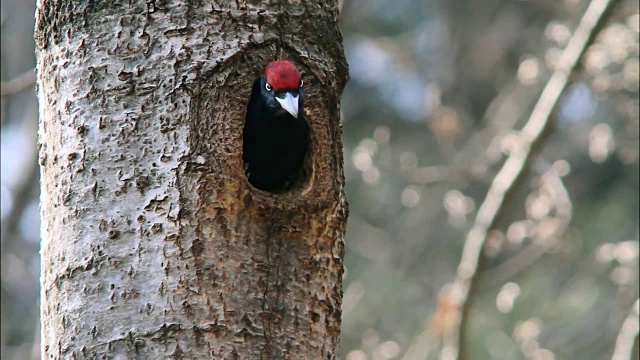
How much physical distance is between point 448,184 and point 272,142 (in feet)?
15.7

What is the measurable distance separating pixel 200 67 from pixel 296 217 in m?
0.48

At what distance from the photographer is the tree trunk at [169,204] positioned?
2.37 m

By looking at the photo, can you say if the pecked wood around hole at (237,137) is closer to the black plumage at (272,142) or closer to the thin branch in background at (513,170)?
the black plumage at (272,142)

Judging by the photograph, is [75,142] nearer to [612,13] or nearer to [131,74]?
[131,74]

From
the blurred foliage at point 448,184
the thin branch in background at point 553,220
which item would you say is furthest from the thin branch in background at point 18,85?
the thin branch in background at point 553,220

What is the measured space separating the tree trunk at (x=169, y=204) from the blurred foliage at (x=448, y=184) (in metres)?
3.06

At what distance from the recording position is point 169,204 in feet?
8.02

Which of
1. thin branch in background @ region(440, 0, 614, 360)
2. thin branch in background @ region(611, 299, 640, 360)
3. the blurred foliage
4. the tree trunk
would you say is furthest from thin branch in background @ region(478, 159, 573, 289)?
the tree trunk

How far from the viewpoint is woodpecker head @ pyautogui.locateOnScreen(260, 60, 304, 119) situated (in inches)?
107

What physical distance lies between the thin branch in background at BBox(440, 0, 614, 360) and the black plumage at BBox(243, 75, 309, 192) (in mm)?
1501

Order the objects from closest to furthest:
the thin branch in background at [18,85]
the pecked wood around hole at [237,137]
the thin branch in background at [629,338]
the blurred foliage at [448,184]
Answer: the pecked wood around hole at [237,137] < the thin branch in background at [629,338] < the thin branch in background at [18,85] < the blurred foliage at [448,184]

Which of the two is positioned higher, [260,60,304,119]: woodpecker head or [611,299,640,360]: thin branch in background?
[611,299,640,360]: thin branch in background

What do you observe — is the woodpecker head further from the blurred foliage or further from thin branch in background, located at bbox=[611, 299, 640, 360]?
the blurred foliage

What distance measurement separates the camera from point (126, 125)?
2512 mm
